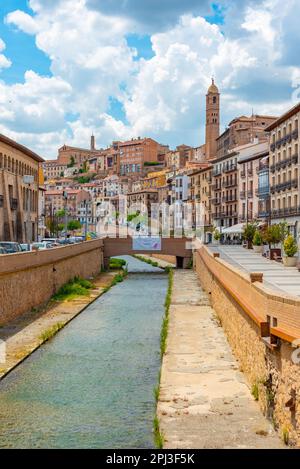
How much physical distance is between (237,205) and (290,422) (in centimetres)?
7614

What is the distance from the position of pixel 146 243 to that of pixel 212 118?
124 m

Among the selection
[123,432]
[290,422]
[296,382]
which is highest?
[296,382]

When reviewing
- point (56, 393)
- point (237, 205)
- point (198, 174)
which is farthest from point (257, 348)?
point (198, 174)

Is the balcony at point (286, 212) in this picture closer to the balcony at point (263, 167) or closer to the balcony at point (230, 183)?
the balcony at point (263, 167)

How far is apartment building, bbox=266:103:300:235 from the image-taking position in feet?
182

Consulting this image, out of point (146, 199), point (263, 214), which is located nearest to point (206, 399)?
point (263, 214)

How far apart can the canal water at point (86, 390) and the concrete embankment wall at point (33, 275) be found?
2.90 m

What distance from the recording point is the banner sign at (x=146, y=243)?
6681cm

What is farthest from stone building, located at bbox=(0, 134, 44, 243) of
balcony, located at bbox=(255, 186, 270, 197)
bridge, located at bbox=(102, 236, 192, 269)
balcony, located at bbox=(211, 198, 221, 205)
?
balcony, located at bbox=(211, 198, 221, 205)

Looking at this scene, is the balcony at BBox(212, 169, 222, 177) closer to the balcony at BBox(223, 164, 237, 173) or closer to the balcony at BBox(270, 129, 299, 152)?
the balcony at BBox(223, 164, 237, 173)

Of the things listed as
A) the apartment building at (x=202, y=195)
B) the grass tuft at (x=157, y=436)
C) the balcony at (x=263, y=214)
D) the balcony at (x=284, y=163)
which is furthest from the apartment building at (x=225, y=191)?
the grass tuft at (x=157, y=436)

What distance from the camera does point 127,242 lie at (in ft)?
224
